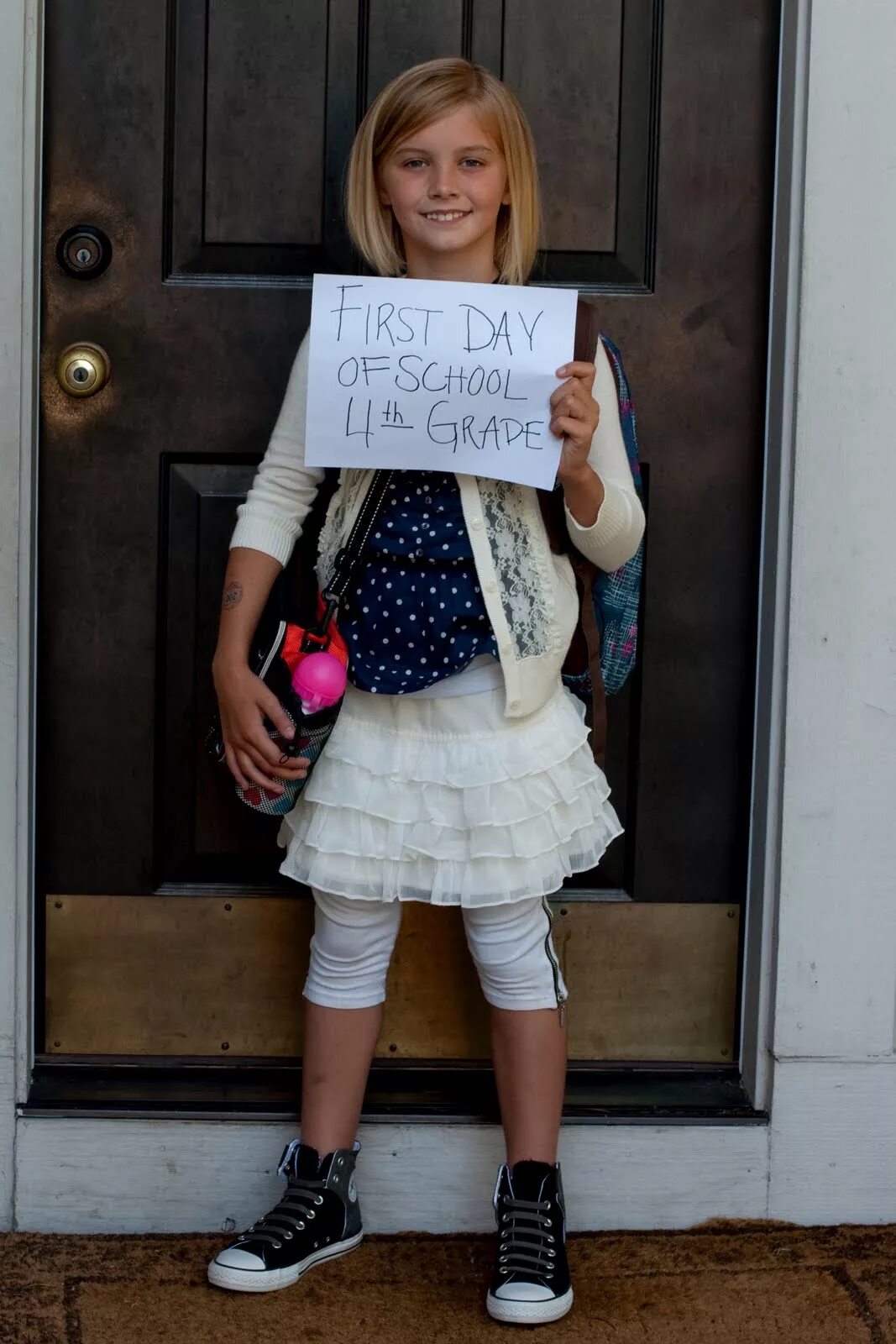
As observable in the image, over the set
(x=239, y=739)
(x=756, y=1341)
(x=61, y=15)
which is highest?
(x=61, y=15)

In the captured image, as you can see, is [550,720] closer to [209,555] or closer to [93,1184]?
[209,555]

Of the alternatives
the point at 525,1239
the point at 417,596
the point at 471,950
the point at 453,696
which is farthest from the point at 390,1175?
the point at 417,596

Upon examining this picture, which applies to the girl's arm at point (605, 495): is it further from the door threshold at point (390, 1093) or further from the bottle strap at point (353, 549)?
the door threshold at point (390, 1093)

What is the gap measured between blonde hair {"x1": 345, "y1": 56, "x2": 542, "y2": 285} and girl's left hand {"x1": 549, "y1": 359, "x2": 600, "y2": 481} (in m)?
0.20

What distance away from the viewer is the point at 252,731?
5.23ft

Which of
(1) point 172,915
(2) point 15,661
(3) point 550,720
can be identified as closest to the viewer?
(3) point 550,720

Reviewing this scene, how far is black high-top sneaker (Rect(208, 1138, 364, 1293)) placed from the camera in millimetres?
1636

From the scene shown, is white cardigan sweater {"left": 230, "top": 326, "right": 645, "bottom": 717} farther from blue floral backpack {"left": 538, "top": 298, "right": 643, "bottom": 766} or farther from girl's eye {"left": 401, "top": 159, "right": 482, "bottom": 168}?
girl's eye {"left": 401, "top": 159, "right": 482, "bottom": 168}

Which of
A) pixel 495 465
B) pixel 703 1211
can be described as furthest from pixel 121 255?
pixel 703 1211

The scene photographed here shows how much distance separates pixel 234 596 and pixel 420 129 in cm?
60

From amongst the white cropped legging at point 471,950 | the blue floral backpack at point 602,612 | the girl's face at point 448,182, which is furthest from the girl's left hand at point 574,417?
the white cropped legging at point 471,950

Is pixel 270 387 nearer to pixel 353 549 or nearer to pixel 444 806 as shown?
pixel 353 549

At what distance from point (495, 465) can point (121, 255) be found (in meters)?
0.69

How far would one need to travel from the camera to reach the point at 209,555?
1873 millimetres
